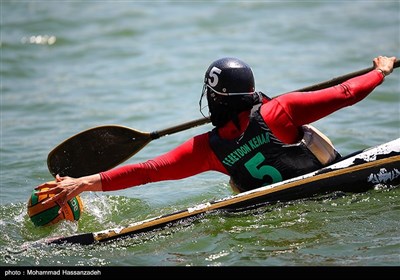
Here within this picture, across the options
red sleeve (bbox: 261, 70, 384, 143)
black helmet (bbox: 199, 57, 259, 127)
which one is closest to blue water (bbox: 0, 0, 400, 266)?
red sleeve (bbox: 261, 70, 384, 143)

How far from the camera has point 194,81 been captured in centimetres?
1415

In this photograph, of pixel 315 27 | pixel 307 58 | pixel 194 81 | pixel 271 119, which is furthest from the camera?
pixel 315 27

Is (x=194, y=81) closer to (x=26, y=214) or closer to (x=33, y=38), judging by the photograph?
(x=33, y=38)

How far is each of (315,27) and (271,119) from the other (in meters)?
11.4

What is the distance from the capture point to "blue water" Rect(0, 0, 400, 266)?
20.7 feet

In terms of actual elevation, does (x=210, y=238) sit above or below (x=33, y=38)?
below

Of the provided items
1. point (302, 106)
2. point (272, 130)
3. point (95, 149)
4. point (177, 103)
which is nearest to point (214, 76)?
point (272, 130)

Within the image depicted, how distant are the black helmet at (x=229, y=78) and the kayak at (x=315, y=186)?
0.86 meters

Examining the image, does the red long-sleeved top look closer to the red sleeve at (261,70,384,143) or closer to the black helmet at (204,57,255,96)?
the red sleeve at (261,70,384,143)

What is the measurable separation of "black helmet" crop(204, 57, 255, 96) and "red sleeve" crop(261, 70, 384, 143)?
26cm

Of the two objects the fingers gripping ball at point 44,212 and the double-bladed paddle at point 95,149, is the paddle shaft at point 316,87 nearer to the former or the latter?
the double-bladed paddle at point 95,149

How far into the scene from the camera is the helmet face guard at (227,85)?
21.0ft
